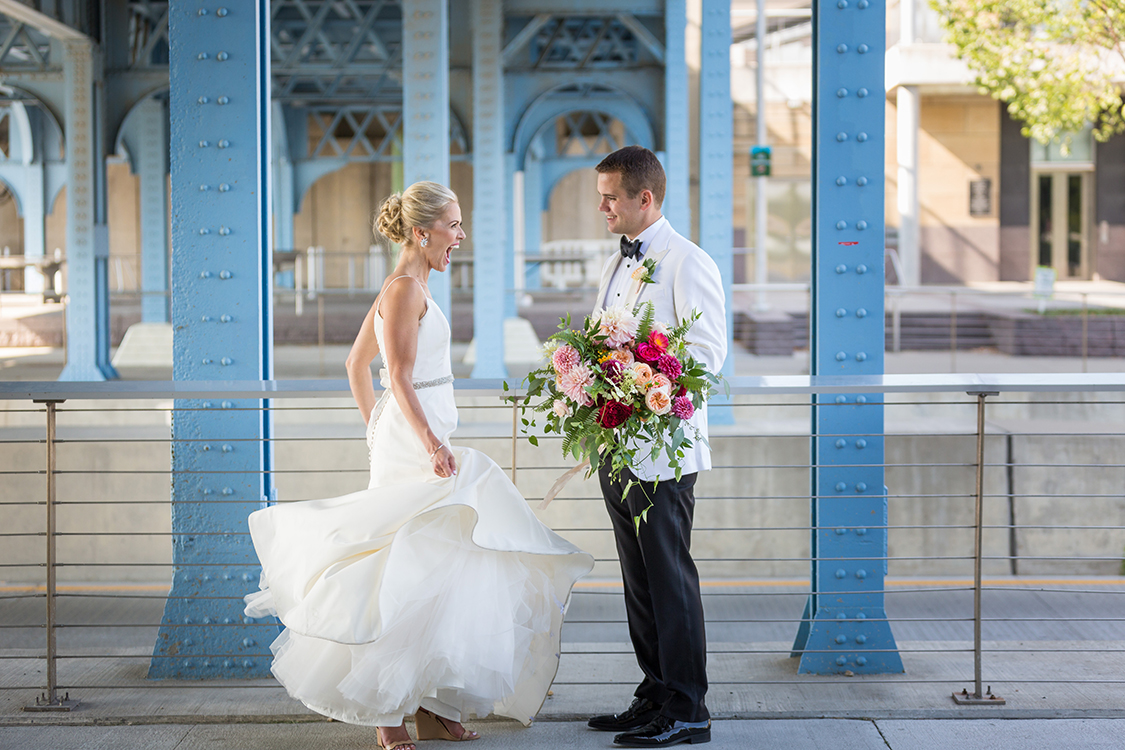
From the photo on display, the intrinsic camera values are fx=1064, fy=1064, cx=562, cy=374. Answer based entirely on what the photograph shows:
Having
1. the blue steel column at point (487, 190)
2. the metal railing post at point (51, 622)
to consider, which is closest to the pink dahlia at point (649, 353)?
the metal railing post at point (51, 622)

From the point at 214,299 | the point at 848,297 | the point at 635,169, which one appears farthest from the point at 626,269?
the point at 214,299

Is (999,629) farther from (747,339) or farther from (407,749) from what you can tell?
(747,339)

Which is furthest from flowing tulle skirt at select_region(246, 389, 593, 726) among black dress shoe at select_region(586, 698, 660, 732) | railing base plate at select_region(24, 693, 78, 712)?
railing base plate at select_region(24, 693, 78, 712)

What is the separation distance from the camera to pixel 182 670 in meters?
4.94

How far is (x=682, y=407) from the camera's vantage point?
3.57 m

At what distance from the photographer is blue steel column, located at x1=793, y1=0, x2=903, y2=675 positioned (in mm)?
4867

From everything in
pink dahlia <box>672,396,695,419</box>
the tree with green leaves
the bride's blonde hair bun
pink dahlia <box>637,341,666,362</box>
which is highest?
the tree with green leaves

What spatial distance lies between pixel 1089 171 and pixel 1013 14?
17.7m

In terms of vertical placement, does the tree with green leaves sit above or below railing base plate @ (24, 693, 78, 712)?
above

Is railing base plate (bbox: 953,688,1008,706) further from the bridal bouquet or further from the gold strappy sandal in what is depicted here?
the gold strappy sandal

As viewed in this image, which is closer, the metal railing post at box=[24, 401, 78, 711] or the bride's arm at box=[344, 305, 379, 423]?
the bride's arm at box=[344, 305, 379, 423]

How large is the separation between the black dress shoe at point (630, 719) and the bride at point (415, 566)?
0.28 m

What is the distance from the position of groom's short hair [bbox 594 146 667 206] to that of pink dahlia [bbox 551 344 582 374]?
0.68 metres

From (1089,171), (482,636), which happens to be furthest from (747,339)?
(1089,171)
